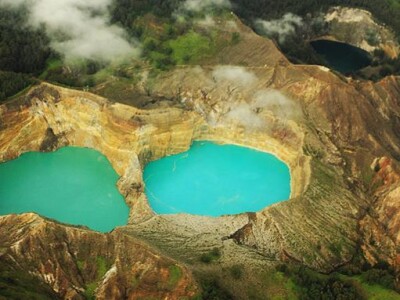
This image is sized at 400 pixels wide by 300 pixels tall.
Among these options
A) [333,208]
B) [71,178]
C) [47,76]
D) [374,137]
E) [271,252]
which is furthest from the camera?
[47,76]

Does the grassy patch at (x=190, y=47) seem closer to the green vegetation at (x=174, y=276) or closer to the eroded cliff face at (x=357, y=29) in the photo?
the green vegetation at (x=174, y=276)

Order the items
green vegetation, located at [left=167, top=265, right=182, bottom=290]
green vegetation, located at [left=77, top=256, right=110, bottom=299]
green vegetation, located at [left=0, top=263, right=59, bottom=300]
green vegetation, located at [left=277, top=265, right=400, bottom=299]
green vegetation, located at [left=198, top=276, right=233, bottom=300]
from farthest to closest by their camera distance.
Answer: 1. green vegetation, located at [left=277, top=265, right=400, bottom=299]
2. green vegetation, located at [left=77, top=256, right=110, bottom=299]
3. green vegetation, located at [left=167, top=265, right=182, bottom=290]
4. green vegetation, located at [left=198, top=276, right=233, bottom=300]
5. green vegetation, located at [left=0, top=263, right=59, bottom=300]

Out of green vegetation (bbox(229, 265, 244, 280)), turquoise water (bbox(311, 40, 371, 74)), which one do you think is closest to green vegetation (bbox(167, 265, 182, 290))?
green vegetation (bbox(229, 265, 244, 280))

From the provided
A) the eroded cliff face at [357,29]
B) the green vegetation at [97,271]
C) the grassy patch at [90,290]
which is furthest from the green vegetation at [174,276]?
the eroded cliff face at [357,29]

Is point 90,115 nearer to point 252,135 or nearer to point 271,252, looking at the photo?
point 252,135

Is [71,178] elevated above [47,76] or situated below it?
below

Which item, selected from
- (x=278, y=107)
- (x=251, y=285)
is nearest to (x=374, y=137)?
(x=278, y=107)

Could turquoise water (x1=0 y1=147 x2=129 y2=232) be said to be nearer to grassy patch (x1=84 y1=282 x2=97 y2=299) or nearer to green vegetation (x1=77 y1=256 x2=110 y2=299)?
green vegetation (x1=77 y1=256 x2=110 y2=299)
